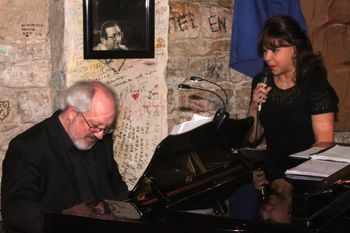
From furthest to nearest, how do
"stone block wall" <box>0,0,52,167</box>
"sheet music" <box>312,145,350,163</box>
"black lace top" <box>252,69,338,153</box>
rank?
"stone block wall" <box>0,0,52,167</box>, "black lace top" <box>252,69,338,153</box>, "sheet music" <box>312,145,350,163</box>

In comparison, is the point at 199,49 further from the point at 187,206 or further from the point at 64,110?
the point at 187,206

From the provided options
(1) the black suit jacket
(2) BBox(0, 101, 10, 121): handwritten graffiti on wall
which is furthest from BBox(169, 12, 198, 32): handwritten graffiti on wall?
(1) the black suit jacket

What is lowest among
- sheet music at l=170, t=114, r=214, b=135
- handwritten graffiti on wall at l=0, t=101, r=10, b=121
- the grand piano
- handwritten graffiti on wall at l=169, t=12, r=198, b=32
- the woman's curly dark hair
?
the grand piano

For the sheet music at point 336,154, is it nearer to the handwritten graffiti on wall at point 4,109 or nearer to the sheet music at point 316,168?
the sheet music at point 316,168

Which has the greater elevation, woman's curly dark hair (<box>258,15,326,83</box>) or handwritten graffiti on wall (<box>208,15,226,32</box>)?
handwritten graffiti on wall (<box>208,15,226,32</box>)

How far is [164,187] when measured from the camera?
2.41 m

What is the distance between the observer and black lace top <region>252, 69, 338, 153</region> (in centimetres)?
329

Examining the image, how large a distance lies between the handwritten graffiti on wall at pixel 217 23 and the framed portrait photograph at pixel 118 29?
479mm

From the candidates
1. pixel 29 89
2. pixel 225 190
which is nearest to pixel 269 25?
pixel 225 190

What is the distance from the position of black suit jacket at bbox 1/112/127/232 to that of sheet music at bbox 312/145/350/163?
0.96 m

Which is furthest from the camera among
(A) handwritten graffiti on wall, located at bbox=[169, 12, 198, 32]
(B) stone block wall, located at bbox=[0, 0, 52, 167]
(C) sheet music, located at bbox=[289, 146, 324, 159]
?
(A) handwritten graffiti on wall, located at bbox=[169, 12, 198, 32]

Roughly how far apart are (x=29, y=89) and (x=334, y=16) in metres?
2.18

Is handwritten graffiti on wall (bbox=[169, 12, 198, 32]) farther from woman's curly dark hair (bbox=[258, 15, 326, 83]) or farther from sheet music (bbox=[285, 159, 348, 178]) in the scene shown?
sheet music (bbox=[285, 159, 348, 178])

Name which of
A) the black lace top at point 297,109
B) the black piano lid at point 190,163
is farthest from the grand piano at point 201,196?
the black lace top at point 297,109
